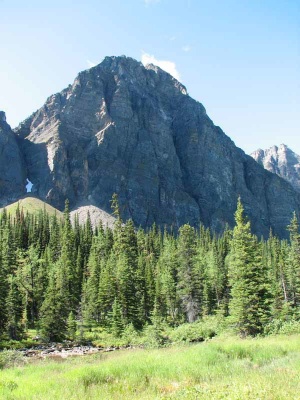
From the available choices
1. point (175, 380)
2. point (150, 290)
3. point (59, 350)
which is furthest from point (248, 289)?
point (150, 290)

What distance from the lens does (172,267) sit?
7344cm

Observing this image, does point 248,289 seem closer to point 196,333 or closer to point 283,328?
point 283,328

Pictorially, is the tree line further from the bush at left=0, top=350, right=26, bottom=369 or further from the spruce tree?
the bush at left=0, top=350, right=26, bottom=369

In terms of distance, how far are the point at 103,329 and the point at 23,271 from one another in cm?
2203

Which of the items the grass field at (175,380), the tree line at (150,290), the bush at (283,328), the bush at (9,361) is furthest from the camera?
the tree line at (150,290)

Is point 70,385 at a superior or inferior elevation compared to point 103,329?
superior

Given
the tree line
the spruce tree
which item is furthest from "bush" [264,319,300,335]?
the tree line

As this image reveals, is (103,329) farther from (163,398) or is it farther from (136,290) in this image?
(163,398)

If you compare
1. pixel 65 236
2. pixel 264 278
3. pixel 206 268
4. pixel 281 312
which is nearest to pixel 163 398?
pixel 264 278

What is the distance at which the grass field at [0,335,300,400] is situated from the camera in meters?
8.67

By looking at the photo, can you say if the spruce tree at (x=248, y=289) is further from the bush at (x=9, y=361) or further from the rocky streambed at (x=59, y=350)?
the bush at (x=9, y=361)

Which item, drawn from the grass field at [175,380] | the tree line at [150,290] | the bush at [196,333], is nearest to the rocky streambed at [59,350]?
the tree line at [150,290]

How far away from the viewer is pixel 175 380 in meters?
12.0

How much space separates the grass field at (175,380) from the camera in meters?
8.67
